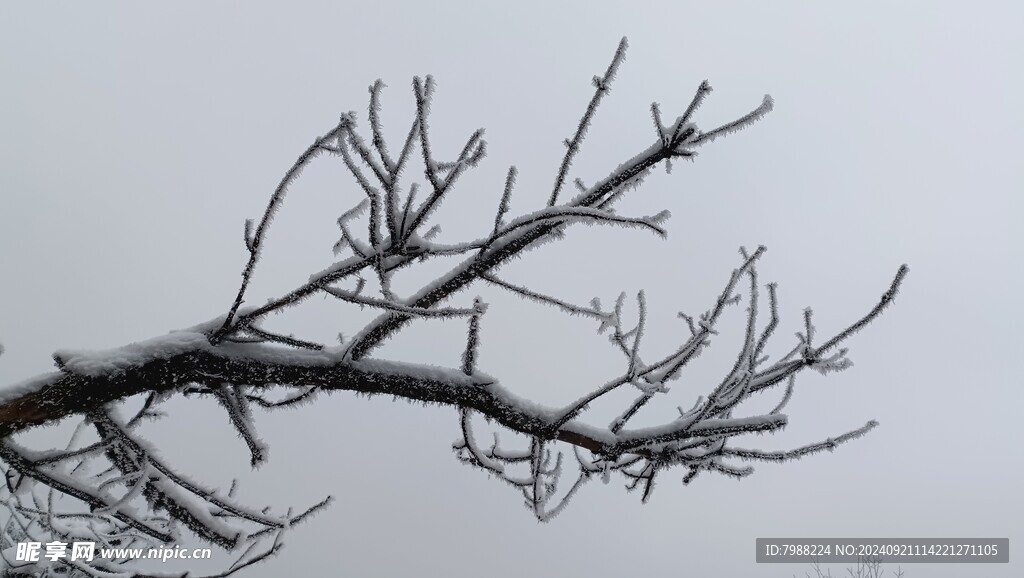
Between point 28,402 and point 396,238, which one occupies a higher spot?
point 396,238

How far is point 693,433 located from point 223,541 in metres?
1.83

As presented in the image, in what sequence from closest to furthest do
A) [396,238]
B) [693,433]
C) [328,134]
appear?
[328,134] < [396,238] < [693,433]

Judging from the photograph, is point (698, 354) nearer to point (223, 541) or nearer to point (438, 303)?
point (438, 303)

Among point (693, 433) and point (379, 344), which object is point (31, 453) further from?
point (693, 433)

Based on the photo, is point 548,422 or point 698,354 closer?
point 548,422

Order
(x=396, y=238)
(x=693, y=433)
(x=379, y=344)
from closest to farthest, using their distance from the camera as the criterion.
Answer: (x=396, y=238) < (x=693, y=433) < (x=379, y=344)

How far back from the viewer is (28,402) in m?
1.94

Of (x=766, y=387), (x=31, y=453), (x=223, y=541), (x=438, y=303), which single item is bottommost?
(x=223, y=541)

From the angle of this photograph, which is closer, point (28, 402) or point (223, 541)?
point (28, 402)

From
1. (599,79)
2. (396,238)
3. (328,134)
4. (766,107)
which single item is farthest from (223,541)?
(766,107)

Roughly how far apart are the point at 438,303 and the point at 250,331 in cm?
59

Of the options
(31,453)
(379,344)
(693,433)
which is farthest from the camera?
(31,453)

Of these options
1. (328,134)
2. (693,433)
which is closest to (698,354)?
(693,433)

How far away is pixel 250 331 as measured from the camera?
1.90 meters
